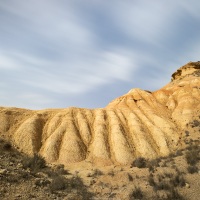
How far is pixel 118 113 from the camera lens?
40469mm

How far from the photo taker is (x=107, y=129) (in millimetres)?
35938

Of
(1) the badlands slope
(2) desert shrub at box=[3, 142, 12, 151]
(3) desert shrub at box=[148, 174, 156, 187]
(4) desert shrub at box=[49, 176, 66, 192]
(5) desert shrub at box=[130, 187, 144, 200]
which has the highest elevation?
(1) the badlands slope

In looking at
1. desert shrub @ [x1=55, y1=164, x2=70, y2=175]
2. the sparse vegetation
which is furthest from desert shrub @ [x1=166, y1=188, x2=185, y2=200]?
desert shrub @ [x1=55, y1=164, x2=70, y2=175]

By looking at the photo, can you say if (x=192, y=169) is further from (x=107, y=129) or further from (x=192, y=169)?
(x=107, y=129)

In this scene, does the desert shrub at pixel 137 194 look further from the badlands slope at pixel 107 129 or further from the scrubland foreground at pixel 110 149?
the badlands slope at pixel 107 129

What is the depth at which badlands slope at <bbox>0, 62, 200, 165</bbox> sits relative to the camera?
98.4ft

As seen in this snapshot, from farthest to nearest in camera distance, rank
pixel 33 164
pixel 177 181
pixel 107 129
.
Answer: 1. pixel 107 129
2. pixel 33 164
3. pixel 177 181

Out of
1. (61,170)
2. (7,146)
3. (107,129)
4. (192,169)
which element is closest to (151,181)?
(192,169)

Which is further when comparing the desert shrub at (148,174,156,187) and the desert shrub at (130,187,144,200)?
the desert shrub at (148,174,156,187)

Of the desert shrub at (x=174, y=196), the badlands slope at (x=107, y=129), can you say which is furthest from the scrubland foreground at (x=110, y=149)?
the desert shrub at (x=174, y=196)

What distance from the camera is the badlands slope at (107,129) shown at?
2998cm

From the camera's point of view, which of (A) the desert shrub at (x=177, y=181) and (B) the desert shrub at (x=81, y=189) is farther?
A: (A) the desert shrub at (x=177, y=181)

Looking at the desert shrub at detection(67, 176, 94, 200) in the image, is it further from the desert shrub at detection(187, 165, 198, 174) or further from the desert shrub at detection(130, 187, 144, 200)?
the desert shrub at detection(187, 165, 198, 174)

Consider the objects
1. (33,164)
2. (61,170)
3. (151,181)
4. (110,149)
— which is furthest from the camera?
(110,149)
